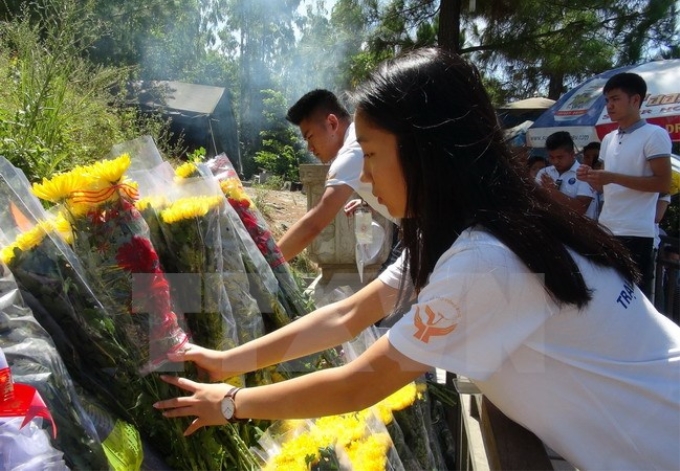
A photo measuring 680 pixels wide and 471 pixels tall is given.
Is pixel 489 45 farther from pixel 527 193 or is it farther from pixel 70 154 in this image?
pixel 527 193

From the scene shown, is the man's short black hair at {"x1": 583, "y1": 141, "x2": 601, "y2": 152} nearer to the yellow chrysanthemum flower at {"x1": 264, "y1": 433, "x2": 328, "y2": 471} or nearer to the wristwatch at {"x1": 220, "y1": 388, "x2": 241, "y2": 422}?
the yellow chrysanthemum flower at {"x1": 264, "y1": 433, "x2": 328, "y2": 471}

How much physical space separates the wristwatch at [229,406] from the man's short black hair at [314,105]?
6.82ft

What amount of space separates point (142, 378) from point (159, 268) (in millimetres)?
263

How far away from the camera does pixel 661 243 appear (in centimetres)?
427

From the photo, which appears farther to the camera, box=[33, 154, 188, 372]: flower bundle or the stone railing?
the stone railing

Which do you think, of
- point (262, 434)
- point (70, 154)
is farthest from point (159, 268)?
point (70, 154)

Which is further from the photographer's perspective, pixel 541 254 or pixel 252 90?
pixel 252 90

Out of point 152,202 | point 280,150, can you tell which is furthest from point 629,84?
point 280,150

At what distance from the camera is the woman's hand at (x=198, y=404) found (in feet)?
4.29

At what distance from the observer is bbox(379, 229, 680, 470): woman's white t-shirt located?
1.05 m

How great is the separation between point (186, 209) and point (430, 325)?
79 centimetres

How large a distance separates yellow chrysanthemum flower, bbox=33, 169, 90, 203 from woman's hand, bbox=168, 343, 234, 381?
1.46ft

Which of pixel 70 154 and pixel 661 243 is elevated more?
pixel 70 154

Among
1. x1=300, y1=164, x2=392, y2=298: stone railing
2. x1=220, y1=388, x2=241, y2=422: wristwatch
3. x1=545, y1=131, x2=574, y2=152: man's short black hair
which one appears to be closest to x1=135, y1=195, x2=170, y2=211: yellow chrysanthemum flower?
x1=220, y1=388, x2=241, y2=422: wristwatch
